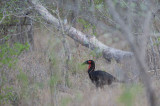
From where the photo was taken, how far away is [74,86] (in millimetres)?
5629

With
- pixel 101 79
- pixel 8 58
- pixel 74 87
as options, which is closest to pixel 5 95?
pixel 8 58

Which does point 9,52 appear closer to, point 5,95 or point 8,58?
point 8,58

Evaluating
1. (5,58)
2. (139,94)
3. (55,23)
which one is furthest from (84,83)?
(55,23)

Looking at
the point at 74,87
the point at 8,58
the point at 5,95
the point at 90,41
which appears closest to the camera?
the point at 8,58

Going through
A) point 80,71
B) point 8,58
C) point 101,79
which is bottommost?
point 101,79

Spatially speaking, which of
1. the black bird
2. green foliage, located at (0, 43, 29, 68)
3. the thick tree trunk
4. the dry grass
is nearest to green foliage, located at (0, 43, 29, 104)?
green foliage, located at (0, 43, 29, 68)

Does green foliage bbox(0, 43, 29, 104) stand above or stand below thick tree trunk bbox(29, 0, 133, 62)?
below

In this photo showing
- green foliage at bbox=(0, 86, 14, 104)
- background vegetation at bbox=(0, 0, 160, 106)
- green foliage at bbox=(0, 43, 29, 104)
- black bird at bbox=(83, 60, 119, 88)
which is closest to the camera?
background vegetation at bbox=(0, 0, 160, 106)

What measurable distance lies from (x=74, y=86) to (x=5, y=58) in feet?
6.48

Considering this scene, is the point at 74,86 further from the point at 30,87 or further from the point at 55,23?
the point at 55,23

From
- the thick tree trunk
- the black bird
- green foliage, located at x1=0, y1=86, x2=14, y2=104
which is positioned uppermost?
the thick tree trunk

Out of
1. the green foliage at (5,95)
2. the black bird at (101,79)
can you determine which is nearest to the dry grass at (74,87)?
the black bird at (101,79)

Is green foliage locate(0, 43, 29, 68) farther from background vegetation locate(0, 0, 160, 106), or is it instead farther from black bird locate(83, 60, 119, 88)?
black bird locate(83, 60, 119, 88)

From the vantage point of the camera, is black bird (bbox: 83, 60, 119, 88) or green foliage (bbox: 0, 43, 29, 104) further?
black bird (bbox: 83, 60, 119, 88)
